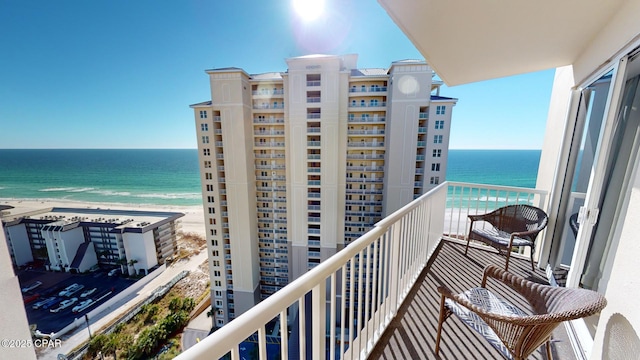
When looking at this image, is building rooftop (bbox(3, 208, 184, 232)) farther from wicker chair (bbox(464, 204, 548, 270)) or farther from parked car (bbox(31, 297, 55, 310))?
wicker chair (bbox(464, 204, 548, 270))

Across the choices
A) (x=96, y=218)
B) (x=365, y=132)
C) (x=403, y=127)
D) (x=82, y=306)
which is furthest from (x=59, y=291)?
(x=403, y=127)

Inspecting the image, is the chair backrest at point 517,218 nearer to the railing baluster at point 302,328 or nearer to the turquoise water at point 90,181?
the railing baluster at point 302,328

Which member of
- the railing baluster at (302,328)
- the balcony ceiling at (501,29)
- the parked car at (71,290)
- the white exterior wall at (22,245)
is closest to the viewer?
the railing baluster at (302,328)

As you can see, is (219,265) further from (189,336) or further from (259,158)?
(259,158)

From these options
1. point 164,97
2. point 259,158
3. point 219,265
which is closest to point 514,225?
point 259,158

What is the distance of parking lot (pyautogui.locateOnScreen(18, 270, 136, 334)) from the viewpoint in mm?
9484

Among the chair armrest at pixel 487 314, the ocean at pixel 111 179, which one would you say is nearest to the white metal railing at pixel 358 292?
Answer: the chair armrest at pixel 487 314

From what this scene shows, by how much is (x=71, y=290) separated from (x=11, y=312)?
56.6ft

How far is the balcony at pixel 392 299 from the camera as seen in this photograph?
66cm

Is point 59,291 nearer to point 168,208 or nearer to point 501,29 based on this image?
point 168,208

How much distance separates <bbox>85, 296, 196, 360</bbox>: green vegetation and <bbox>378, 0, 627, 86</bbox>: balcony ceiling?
1276 centimetres

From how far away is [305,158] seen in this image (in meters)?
9.21

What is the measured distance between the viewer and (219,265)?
390 inches

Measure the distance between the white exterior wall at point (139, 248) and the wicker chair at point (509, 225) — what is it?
607 inches
